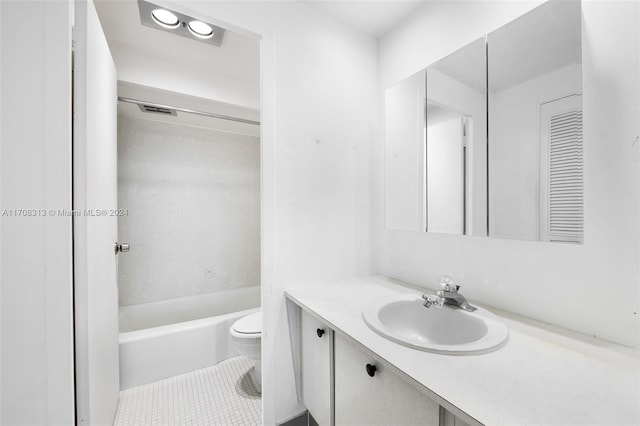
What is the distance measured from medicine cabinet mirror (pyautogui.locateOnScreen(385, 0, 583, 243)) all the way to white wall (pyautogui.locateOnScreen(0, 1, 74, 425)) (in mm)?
1408

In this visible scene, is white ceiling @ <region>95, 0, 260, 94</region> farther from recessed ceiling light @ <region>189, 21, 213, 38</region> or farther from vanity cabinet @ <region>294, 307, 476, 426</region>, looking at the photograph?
vanity cabinet @ <region>294, 307, 476, 426</region>

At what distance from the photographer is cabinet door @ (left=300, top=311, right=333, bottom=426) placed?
1109 millimetres

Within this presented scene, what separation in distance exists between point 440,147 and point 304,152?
669 millimetres

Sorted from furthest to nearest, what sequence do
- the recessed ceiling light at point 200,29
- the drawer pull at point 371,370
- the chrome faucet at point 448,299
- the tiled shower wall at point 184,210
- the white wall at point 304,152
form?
the tiled shower wall at point 184,210, the recessed ceiling light at point 200,29, the white wall at point 304,152, the chrome faucet at point 448,299, the drawer pull at point 371,370

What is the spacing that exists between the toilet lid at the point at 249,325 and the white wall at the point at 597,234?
51.2 inches

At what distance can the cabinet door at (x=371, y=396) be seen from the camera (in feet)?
2.36

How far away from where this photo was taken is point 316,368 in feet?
3.93

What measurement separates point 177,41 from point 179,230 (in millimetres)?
1567

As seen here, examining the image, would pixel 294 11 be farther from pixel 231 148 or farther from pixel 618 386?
pixel 618 386

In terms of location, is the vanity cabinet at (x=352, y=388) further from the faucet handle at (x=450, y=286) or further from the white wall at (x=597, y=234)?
the white wall at (x=597, y=234)

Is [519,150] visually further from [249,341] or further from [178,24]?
[178,24]

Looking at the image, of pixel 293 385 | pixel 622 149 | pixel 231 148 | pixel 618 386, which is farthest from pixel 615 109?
pixel 231 148

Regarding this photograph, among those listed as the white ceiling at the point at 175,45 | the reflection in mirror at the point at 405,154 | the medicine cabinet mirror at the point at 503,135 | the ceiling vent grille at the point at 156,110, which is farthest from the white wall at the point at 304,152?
the ceiling vent grille at the point at 156,110

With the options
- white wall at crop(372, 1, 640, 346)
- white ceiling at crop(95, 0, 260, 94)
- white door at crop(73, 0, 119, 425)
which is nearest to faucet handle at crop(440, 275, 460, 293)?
white wall at crop(372, 1, 640, 346)
